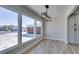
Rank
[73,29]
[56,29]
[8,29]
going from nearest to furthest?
1. [8,29]
2. [73,29]
3. [56,29]

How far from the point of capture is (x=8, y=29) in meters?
3.57

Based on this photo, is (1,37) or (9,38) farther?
(9,38)

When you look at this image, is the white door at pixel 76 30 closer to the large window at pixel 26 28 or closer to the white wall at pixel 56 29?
the white wall at pixel 56 29

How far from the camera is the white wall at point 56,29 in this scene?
9.27 metres

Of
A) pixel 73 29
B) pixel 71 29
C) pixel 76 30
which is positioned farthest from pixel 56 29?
pixel 76 30

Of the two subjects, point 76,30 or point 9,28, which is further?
point 76,30

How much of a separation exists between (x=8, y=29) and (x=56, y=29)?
6.49 meters

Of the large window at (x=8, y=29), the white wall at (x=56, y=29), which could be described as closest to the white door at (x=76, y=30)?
the white wall at (x=56, y=29)

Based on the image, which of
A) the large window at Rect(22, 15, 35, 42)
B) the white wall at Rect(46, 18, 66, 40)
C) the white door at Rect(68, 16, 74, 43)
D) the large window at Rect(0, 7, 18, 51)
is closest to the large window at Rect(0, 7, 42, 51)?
the large window at Rect(0, 7, 18, 51)

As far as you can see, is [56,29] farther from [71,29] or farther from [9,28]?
[9,28]

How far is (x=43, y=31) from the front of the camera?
31.8 ft
